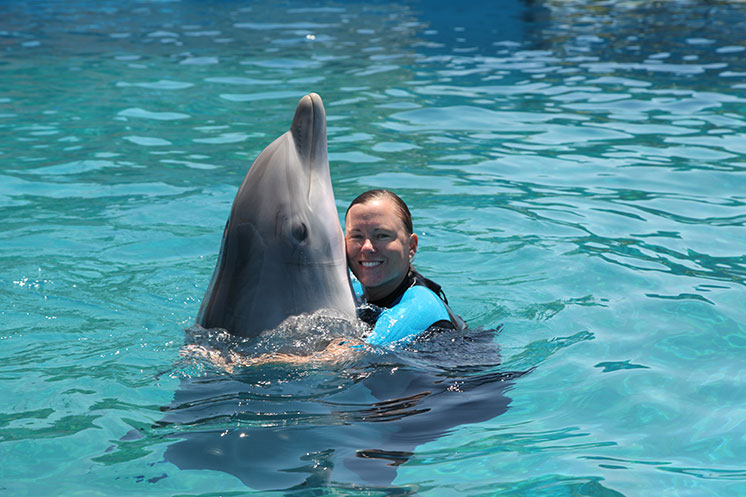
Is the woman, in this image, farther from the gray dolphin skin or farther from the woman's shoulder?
the gray dolphin skin

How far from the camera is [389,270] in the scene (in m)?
4.50

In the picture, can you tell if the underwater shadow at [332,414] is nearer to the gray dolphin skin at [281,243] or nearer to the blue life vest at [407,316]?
the blue life vest at [407,316]

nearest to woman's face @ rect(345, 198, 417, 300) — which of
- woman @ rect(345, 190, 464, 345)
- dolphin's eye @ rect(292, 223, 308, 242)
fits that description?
woman @ rect(345, 190, 464, 345)

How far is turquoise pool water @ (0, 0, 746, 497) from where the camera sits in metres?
3.67

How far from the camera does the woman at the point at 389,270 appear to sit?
170 inches

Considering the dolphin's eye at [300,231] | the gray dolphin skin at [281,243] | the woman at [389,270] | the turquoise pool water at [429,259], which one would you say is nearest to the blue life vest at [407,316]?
the woman at [389,270]

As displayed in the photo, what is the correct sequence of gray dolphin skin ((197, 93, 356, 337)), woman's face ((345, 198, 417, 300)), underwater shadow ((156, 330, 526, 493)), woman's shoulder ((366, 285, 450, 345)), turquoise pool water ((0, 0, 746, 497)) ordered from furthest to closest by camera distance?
woman's face ((345, 198, 417, 300)) < woman's shoulder ((366, 285, 450, 345)) < gray dolphin skin ((197, 93, 356, 337)) < turquoise pool water ((0, 0, 746, 497)) < underwater shadow ((156, 330, 526, 493))

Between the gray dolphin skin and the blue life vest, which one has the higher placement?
the gray dolphin skin

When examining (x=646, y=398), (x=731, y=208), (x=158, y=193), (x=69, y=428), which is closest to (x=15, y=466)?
(x=69, y=428)

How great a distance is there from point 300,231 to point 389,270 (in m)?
0.62

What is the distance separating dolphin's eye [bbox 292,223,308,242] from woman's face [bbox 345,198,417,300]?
1.37 ft

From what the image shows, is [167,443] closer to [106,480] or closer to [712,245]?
[106,480]

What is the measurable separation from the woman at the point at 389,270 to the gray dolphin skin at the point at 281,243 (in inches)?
9.6

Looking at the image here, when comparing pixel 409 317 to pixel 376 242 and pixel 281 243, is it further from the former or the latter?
pixel 281 243
